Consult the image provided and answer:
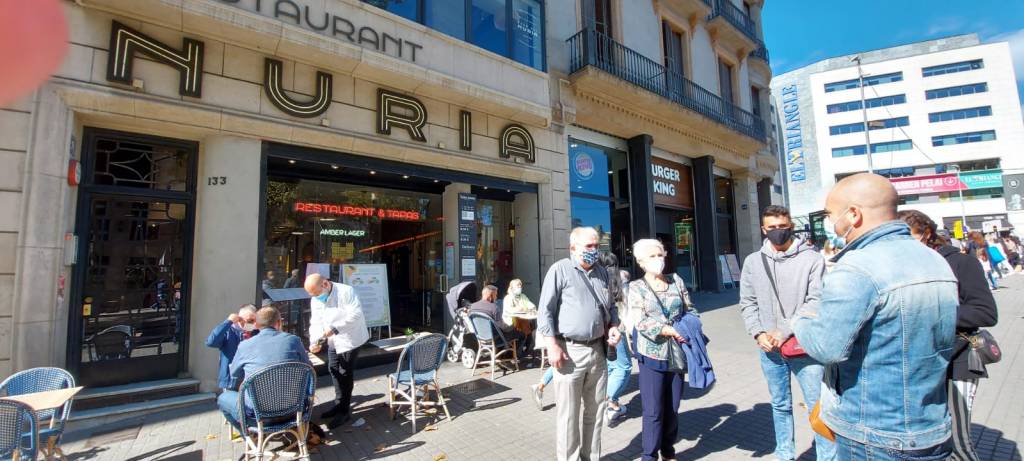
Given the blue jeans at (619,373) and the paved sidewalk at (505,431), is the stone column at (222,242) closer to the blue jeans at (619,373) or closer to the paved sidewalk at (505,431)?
the paved sidewalk at (505,431)

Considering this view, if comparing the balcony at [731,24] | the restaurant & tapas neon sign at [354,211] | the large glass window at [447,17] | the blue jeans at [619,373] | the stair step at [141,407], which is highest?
the balcony at [731,24]

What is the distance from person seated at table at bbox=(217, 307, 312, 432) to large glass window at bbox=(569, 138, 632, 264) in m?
8.12

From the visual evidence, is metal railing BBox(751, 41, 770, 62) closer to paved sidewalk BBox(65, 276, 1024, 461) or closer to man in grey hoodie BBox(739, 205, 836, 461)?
paved sidewalk BBox(65, 276, 1024, 461)

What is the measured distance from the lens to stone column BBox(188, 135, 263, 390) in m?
5.88

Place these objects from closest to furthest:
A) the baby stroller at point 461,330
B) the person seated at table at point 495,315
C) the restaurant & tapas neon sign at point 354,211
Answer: the person seated at table at point 495,315
the baby stroller at point 461,330
the restaurant & tapas neon sign at point 354,211

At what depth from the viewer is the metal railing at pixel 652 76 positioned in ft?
36.0

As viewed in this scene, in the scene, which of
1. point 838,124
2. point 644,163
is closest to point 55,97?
point 644,163

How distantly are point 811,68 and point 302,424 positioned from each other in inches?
2770

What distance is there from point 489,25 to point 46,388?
8.80 metres

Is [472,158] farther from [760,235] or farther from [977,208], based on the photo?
[977,208]

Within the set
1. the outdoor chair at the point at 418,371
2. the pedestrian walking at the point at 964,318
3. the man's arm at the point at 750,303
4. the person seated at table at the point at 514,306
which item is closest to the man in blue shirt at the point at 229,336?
the outdoor chair at the point at 418,371

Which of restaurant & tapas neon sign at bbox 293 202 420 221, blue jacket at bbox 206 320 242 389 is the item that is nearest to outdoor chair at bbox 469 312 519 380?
blue jacket at bbox 206 320 242 389

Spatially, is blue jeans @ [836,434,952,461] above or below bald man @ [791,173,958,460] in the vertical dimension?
below

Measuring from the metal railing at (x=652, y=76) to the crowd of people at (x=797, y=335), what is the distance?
23.1ft
